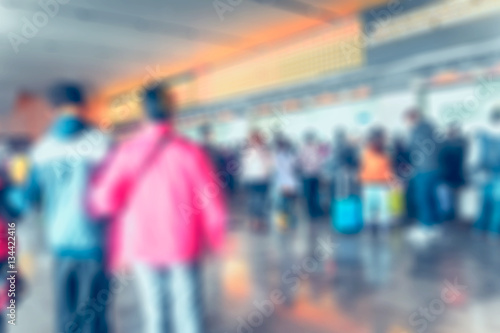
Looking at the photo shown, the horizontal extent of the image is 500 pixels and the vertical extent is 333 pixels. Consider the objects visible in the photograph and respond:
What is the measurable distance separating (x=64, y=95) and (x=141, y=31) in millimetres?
6023

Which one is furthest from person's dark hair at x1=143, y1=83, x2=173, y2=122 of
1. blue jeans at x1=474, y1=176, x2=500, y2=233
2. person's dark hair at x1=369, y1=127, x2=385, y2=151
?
blue jeans at x1=474, y1=176, x2=500, y2=233

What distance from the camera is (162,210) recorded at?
1.76m

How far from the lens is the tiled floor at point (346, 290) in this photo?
2.71 meters

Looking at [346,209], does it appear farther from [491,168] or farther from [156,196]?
[156,196]

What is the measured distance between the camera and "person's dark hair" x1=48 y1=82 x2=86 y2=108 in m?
1.92

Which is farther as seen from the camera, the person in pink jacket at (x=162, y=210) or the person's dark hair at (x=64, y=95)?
the person's dark hair at (x=64, y=95)

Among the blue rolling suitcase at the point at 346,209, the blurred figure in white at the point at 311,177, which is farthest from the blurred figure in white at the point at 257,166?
the blue rolling suitcase at the point at 346,209

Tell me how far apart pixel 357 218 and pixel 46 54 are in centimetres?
793

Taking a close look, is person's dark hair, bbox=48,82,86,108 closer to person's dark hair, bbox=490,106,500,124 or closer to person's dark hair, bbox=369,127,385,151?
person's dark hair, bbox=369,127,385,151

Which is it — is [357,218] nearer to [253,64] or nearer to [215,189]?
[215,189]

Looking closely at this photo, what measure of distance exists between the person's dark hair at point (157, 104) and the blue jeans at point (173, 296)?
0.71 m

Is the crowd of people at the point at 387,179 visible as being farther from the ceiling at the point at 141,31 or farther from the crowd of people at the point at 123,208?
the crowd of people at the point at 123,208

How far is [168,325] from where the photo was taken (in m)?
1.87

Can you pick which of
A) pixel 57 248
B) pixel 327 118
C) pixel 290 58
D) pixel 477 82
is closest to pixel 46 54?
pixel 290 58
